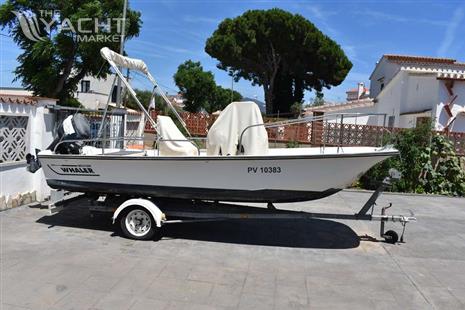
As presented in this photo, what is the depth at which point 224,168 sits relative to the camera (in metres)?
6.40

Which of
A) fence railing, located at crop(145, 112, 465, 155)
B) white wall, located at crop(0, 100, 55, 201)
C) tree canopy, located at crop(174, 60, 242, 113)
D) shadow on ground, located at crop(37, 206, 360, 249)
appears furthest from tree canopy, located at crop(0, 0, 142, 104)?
tree canopy, located at crop(174, 60, 242, 113)

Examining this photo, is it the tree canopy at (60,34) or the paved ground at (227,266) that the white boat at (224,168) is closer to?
the paved ground at (227,266)

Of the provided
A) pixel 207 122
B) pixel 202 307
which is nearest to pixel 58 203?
pixel 202 307

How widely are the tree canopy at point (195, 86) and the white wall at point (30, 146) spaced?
39.5 meters

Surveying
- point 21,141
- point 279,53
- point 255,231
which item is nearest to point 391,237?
point 255,231

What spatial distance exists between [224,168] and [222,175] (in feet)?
0.41

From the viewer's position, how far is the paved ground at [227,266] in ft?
15.6

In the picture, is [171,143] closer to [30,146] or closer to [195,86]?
[30,146]

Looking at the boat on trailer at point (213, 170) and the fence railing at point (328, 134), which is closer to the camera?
the boat on trailer at point (213, 170)

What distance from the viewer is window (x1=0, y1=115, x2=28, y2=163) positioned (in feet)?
26.7

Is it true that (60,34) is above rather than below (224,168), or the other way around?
above

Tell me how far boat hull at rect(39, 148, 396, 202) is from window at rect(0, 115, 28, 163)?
160 cm

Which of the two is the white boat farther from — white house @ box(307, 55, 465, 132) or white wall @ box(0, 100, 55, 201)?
→ white house @ box(307, 55, 465, 132)

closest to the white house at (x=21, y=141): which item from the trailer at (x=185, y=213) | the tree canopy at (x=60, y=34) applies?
the trailer at (x=185, y=213)
